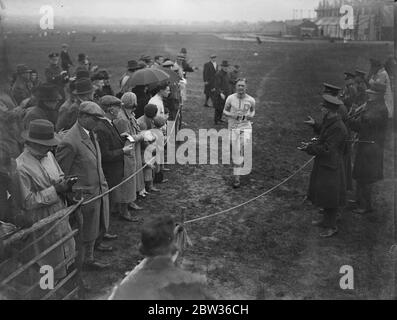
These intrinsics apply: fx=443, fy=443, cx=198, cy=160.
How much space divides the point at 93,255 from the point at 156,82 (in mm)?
4256

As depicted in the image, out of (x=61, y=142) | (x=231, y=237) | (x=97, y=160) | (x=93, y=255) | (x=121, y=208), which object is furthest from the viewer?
(x=121, y=208)

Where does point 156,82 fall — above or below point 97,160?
above

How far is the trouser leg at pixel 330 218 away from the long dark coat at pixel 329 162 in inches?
4.7

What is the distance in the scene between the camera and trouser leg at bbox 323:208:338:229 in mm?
6816

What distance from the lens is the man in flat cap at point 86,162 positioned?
517 centimetres

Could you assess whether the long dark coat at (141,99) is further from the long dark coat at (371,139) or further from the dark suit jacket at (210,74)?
the dark suit jacket at (210,74)

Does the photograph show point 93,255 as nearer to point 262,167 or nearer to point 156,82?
point 156,82

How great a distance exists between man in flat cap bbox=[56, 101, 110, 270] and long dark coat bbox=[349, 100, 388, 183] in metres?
4.48

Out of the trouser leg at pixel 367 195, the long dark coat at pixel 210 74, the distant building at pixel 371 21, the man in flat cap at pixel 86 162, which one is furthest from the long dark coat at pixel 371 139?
the distant building at pixel 371 21

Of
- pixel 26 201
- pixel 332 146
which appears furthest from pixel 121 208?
pixel 332 146

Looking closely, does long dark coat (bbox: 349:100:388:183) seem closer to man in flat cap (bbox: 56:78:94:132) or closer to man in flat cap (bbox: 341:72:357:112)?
man in flat cap (bbox: 341:72:357:112)

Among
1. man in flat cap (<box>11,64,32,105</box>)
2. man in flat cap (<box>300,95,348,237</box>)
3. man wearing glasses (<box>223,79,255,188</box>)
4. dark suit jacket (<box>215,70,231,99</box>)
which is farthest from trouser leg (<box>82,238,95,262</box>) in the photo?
dark suit jacket (<box>215,70,231,99</box>)

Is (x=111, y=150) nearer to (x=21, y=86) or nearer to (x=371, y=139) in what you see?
(x=371, y=139)
